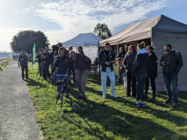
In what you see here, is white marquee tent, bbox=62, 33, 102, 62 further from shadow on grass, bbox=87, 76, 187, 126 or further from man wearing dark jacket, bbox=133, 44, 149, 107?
man wearing dark jacket, bbox=133, 44, 149, 107

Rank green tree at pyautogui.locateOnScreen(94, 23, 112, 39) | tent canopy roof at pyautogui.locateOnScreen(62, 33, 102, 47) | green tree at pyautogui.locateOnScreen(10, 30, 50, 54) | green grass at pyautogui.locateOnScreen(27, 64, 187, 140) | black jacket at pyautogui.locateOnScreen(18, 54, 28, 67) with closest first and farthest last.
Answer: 1. green grass at pyautogui.locateOnScreen(27, 64, 187, 140)
2. black jacket at pyautogui.locateOnScreen(18, 54, 28, 67)
3. tent canopy roof at pyautogui.locateOnScreen(62, 33, 102, 47)
4. green tree at pyautogui.locateOnScreen(94, 23, 112, 39)
5. green tree at pyautogui.locateOnScreen(10, 30, 50, 54)

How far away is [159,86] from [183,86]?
1157mm

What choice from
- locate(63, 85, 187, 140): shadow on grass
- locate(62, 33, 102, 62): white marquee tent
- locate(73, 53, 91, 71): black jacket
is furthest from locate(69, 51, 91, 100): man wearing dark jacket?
locate(62, 33, 102, 62): white marquee tent

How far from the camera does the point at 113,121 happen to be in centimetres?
378

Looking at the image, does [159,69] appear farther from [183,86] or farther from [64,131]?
[64,131]

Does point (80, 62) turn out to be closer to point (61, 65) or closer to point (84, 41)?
point (61, 65)

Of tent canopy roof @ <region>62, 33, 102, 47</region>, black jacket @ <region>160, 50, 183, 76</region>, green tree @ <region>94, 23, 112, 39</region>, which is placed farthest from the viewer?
green tree @ <region>94, 23, 112, 39</region>

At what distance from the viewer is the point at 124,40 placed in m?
7.84

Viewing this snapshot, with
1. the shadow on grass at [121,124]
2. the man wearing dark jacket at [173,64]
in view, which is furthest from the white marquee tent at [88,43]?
the shadow on grass at [121,124]

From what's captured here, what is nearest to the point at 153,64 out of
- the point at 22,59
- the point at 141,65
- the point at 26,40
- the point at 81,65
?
the point at 141,65

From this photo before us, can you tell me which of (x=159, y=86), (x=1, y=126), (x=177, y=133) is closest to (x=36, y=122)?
(x=1, y=126)

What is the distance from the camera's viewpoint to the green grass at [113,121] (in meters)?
3.14

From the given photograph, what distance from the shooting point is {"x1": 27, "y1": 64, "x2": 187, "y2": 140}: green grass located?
3141 mm

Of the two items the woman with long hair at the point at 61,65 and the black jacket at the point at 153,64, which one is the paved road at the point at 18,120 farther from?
the black jacket at the point at 153,64
